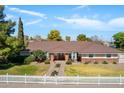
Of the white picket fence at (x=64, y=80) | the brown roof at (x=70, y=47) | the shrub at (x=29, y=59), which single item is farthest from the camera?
the brown roof at (x=70, y=47)

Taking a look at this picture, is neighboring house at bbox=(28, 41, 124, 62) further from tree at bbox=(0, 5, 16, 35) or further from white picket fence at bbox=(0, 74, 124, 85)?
white picket fence at bbox=(0, 74, 124, 85)

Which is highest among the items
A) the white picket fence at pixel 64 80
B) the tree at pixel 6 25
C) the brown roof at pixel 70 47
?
the tree at pixel 6 25

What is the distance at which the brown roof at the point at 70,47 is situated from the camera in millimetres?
29464

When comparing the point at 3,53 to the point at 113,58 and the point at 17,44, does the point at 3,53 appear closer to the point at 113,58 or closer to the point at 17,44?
the point at 17,44

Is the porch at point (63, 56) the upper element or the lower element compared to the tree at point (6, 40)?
lower

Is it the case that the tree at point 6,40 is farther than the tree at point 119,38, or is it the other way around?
the tree at point 119,38

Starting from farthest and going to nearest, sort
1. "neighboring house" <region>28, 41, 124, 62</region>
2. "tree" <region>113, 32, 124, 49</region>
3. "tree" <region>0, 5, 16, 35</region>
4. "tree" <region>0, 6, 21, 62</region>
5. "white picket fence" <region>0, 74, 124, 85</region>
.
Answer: "neighboring house" <region>28, 41, 124, 62</region> → "tree" <region>113, 32, 124, 49</region> → "tree" <region>0, 6, 21, 62</region> → "tree" <region>0, 5, 16, 35</region> → "white picket fence" <region>0, 74, 124, 85</region>

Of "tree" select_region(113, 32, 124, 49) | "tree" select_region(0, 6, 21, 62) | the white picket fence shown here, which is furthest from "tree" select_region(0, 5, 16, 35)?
"tree" select_region(113, 32, 124, 49)

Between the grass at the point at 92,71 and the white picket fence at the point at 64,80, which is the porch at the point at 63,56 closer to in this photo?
the grass at the point at 92,71

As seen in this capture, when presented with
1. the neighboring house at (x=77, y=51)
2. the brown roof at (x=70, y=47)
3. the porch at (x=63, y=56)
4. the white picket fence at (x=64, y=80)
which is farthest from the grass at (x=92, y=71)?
the white picket fence at (x=64, y=80)

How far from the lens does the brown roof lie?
29464mm

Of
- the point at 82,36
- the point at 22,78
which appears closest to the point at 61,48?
the point at 82,36

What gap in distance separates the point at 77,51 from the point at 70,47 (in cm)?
119
